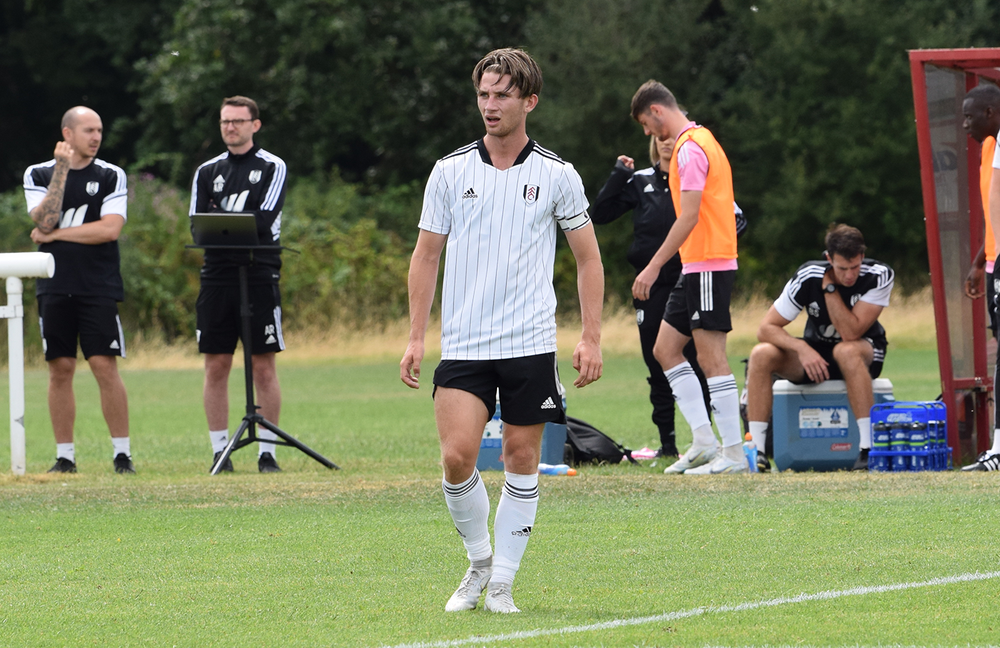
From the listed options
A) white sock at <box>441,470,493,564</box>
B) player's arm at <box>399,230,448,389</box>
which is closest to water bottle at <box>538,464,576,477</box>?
white sock at <box>441,470,493,564</box>

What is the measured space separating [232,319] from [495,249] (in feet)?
17.6

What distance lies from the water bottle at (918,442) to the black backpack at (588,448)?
6.49 feet

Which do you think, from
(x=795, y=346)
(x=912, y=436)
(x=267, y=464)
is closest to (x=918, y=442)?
(x=912, y=436)

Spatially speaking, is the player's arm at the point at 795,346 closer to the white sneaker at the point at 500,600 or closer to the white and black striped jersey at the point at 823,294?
the white and black striped jersey at the point at 823,294

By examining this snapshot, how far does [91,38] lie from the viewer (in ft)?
147

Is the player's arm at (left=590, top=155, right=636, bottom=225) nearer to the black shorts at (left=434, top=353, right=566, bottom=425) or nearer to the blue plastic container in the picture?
the blue plastic container

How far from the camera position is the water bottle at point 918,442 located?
927 cm

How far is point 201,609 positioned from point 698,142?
5063 millimetres

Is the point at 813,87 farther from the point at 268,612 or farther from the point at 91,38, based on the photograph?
→ the point at 268,612

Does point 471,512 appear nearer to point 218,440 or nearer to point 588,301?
point 588,301

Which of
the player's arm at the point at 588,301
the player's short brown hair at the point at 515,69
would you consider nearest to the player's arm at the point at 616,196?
the player's arm at the point at 588,301

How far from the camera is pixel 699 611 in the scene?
5008 mm

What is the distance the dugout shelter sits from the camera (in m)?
9.62

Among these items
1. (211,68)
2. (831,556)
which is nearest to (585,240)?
(831,556)
